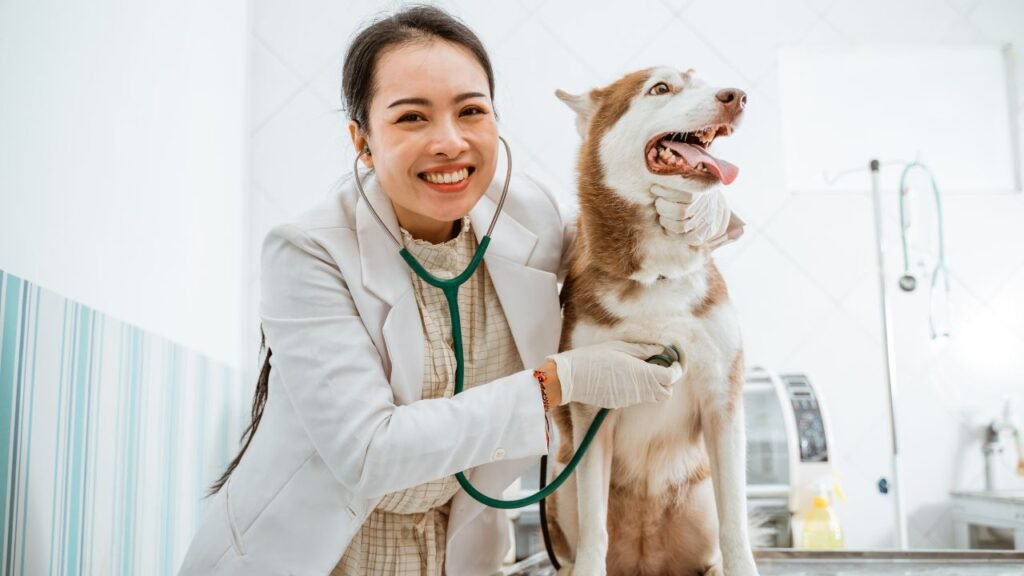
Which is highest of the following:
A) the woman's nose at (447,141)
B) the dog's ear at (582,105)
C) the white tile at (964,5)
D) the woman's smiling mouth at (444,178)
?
the white tile at (964,5)

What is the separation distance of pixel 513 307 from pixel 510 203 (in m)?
0.20

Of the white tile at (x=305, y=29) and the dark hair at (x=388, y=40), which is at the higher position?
the white tile at (x=305, y=29)

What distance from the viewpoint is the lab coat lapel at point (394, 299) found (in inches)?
39.3

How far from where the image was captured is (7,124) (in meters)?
0.85

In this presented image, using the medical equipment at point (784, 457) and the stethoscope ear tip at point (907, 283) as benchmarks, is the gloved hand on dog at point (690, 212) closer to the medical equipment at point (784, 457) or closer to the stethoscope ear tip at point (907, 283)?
the medical equipment at point (784, 457)

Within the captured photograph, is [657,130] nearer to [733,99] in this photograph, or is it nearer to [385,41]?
[733,99]

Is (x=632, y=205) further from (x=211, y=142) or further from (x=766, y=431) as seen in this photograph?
(x=211, y=142)

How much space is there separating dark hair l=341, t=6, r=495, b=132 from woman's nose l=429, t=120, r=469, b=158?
0.41 feet

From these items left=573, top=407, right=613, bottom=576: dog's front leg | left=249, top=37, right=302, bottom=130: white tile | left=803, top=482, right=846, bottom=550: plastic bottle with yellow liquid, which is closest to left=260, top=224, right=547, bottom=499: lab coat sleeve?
left=573, top=407, right=613, bottom=576: dog's front leg

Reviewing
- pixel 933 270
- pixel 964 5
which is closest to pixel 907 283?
pixel 933 270

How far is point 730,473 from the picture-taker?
0.99 metres

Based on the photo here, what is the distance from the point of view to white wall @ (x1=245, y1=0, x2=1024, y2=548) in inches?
98.8

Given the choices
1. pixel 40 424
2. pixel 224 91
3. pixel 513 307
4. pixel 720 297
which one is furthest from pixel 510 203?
pixel 224 91

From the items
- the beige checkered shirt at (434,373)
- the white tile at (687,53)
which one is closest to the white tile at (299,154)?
the white tile at (687,53)
